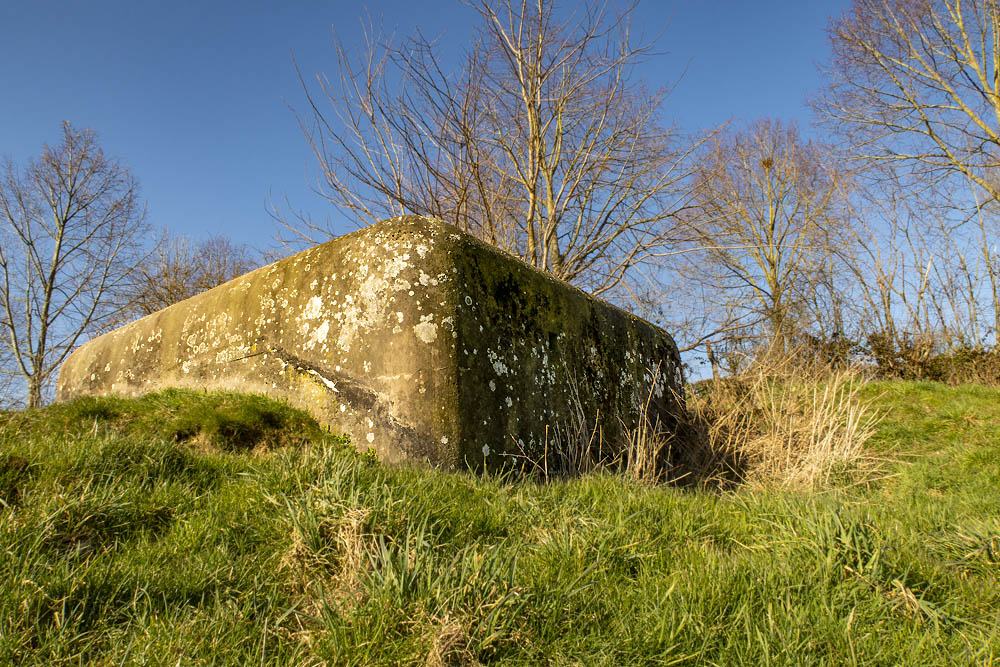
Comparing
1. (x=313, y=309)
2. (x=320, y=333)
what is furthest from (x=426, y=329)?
(x=313, y=309)

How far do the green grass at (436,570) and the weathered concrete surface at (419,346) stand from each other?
0.61 m

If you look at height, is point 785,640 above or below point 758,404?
below

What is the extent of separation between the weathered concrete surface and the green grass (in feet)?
2.01

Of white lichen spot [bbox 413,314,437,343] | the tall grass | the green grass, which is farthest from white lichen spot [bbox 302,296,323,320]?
the tall grass

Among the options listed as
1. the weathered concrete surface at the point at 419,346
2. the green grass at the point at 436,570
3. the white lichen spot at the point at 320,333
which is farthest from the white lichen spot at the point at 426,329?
the green grass at the point at 436,570

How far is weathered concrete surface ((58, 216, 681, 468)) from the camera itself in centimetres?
338

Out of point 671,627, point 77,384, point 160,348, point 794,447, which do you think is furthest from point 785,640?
point 77,384

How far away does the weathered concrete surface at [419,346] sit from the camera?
3381mm

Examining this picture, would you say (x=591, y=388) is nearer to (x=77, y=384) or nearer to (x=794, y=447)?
(x=794, y=447)

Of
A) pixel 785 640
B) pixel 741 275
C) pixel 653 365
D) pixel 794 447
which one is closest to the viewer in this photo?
pixel 785 640

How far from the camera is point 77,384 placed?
20.4 ft

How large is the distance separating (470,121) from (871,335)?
1121cm

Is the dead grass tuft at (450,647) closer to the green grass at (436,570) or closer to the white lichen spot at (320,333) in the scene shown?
the green grass at (436,570)

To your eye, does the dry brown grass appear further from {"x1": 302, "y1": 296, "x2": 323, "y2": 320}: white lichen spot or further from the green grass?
{"x1": 302, "y1": 296, "x2": 323, "y2": 320}: white lichen spot
